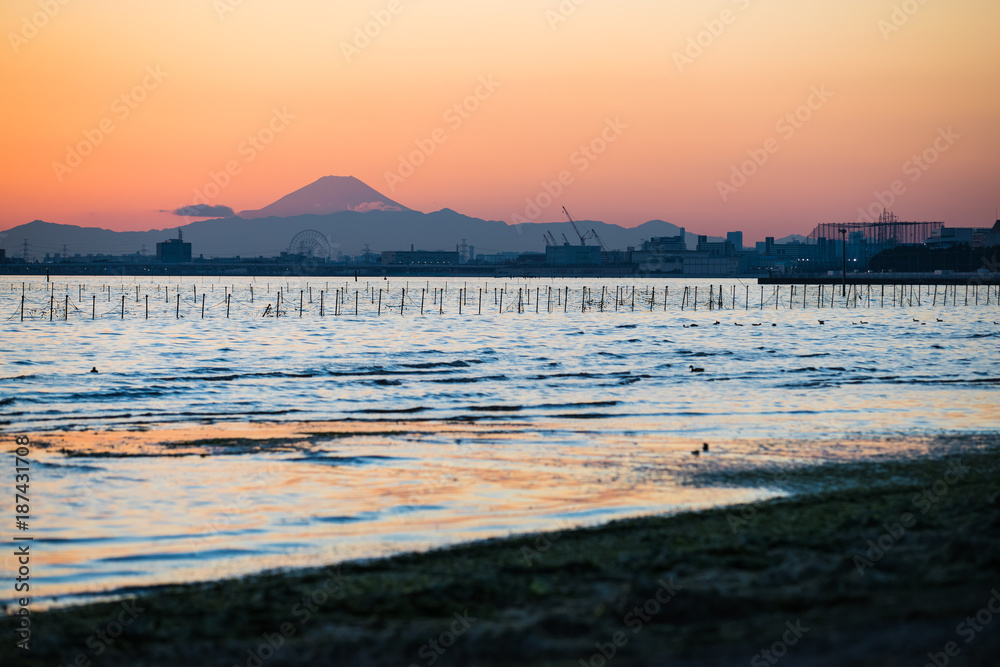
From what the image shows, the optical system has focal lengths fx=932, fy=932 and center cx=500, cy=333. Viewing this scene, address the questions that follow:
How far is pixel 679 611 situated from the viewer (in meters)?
7.54

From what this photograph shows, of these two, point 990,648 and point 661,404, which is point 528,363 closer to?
point 661,404

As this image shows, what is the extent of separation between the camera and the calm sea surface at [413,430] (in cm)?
1131

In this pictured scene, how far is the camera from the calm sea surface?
1131 cm

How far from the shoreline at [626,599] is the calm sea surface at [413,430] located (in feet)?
3.78

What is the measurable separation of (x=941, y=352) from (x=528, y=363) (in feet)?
64.1

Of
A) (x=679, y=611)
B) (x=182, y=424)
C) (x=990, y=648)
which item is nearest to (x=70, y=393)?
(x=182, y=424)
